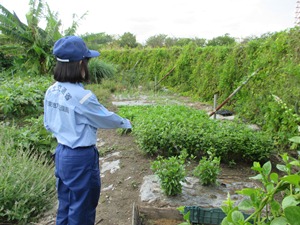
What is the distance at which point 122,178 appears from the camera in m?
4.20

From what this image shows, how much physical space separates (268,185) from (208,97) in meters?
10.1

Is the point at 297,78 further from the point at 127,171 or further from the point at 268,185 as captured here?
the point at 268,185

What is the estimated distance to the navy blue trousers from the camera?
257 cm

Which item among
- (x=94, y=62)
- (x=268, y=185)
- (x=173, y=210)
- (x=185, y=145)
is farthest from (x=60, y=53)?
(x=94, y=62)

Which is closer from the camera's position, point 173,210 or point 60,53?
point 60,53

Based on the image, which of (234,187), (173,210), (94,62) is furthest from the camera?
(94,62)

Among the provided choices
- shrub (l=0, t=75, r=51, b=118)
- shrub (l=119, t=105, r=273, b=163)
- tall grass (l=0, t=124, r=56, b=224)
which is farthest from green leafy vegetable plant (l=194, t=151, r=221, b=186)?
shrub (l=0, t=75, r=51, b=118)

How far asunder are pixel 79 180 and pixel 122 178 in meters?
1.64

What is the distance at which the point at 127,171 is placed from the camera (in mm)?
4367

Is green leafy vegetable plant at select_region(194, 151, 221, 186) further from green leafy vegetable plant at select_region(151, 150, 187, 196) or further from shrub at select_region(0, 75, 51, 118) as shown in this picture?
shrub at select_region(0, 75, 51, 118)

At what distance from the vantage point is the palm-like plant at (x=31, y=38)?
42.4 feet

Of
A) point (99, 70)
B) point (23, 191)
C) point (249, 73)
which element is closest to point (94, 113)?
point (23, 191)

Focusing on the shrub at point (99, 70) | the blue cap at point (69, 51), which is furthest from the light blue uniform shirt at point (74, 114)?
the shrub at point (99, 70)

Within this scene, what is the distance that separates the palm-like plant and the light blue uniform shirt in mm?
10758
